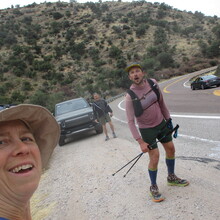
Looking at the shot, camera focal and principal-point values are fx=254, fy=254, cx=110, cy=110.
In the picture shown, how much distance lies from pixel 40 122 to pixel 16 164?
0.42 metres

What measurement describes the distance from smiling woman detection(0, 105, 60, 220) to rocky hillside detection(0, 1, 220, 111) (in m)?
26.8

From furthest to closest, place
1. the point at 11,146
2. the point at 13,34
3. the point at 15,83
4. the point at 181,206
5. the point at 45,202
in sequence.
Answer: the point at 13,34 < the point at 15,83 < the point at 45,202 < the point at 181,206 < the point at 11,146

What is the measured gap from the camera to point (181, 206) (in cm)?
345

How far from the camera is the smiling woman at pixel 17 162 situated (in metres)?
1.36

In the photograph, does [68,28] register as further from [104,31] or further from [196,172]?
[196,172]

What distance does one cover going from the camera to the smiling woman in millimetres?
1364

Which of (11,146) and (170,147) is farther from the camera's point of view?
(170,147)

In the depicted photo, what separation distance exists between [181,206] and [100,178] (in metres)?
A: 2.20

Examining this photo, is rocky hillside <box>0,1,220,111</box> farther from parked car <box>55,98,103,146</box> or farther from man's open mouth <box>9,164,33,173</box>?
man's open mouth <box>9,164,33,173</box>

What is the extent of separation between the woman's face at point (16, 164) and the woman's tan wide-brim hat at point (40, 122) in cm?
9

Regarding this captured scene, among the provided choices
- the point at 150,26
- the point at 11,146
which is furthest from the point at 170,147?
the point at 150,26

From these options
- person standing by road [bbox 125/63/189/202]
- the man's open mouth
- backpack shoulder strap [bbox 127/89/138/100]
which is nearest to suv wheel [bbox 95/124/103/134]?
person standing by road [bbox 125/63/189/202]

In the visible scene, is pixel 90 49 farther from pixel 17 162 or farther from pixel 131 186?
pixel 17 162

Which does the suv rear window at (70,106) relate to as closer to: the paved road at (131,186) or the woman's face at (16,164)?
the paved road at (131,186)
